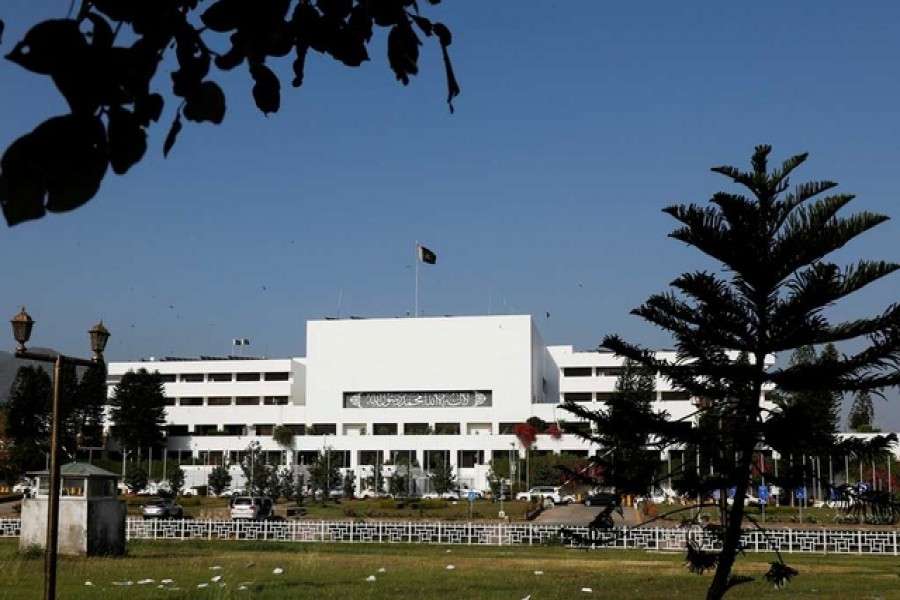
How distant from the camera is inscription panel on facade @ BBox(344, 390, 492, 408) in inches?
3196

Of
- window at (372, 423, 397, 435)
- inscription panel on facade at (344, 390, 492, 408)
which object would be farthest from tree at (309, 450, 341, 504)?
inscription panel on facade at (344, 390, 492, 408)

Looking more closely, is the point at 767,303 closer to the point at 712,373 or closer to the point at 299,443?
the point at 712,373

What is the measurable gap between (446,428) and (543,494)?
15675 millimetres

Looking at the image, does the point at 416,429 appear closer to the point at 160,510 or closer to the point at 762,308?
the point at 160,510

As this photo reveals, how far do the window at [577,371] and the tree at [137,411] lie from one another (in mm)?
31251

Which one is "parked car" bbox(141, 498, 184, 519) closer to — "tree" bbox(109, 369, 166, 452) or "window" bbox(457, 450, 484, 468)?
"window" bbox(457, 450, 484, 468)

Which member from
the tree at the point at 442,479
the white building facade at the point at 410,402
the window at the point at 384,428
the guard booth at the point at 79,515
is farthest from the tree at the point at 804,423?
the window at the point at 384,428

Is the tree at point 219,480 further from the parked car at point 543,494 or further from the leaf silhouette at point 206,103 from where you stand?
the leaf silhouette at point 206,103

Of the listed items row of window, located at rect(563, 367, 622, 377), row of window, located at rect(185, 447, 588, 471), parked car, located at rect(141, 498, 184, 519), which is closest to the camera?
parked car, located at rect(141, 498, 184, 519)

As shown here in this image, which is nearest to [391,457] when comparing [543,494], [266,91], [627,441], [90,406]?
[543,494]

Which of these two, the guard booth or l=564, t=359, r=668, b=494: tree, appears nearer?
l=564, t=359, r=668, b=494: tree

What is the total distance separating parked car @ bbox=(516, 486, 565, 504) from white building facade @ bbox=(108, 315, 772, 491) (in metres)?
9.28

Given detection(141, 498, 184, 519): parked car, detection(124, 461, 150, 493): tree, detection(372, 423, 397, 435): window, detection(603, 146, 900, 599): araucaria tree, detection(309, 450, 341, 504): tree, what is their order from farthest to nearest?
detection(372, 423, 397, 435): window
detection(124, 461, 150, 493): tree
detection(309, 450, 341, 504): tree
detection(141, 498, 184, 519): parked car
detection(603, 146, 900, 599): araucaria tree

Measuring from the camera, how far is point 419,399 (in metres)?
81.9
